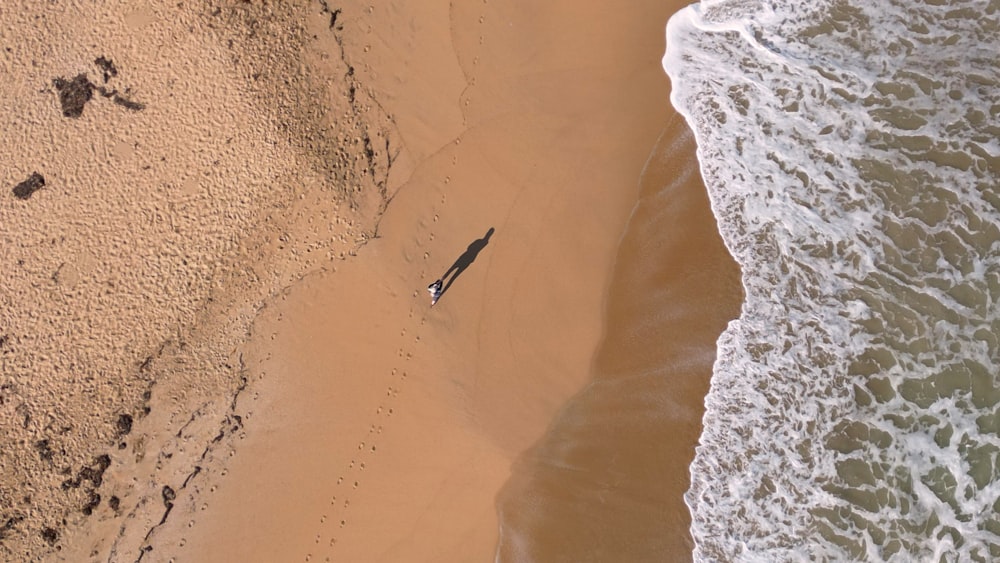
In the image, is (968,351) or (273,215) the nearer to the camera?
(968,351)

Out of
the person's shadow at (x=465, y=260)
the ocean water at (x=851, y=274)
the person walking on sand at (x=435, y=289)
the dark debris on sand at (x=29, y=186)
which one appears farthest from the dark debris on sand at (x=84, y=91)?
the ocean water at (x=851, y=274)

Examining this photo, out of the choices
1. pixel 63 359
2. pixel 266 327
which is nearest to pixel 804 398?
pixel 266 327

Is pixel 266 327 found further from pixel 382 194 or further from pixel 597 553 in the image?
pixel 597 553

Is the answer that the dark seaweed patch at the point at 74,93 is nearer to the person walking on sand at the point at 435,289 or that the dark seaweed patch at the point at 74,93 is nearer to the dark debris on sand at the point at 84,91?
the dark debris on sand at the point at 84,91

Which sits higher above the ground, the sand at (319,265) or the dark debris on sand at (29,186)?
the dark debris on sand at (29,186)

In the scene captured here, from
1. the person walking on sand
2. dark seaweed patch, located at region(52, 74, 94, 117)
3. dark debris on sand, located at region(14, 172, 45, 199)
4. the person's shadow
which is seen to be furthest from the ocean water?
dark debris on sand, located at region(14, 172, 45, 199)

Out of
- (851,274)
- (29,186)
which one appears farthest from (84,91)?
(851,274)

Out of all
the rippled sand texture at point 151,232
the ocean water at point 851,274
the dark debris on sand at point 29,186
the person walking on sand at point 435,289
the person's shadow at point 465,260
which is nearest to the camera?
the ocean water at point 851,274
